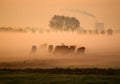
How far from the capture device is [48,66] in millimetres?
2354

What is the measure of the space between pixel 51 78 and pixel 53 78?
0.05 ft

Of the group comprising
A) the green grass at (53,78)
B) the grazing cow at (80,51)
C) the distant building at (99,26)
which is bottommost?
the green grass at (53,78)

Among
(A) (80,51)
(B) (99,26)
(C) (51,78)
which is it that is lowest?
(C) (51,78)

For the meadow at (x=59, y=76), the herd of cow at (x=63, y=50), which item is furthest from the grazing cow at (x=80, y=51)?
the meadow at (x=59, y=76)

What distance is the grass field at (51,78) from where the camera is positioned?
2234 millimetres

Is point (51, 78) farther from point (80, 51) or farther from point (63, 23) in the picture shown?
point (63, 23)

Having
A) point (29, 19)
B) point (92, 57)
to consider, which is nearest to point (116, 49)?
point (92, 57)

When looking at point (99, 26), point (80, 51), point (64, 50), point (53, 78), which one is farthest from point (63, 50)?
point (99, 26)

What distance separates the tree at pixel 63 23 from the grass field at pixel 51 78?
378 millimetres

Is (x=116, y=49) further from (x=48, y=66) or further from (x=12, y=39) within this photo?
(x=12, y=39)

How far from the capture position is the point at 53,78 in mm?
2264

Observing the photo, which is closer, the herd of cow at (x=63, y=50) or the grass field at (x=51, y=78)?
the grass field at (x=51, y=78)

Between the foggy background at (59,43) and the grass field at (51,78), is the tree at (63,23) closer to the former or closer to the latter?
the foggy background at (59,43)

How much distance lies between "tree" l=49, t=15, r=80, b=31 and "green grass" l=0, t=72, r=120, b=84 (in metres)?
0.39
